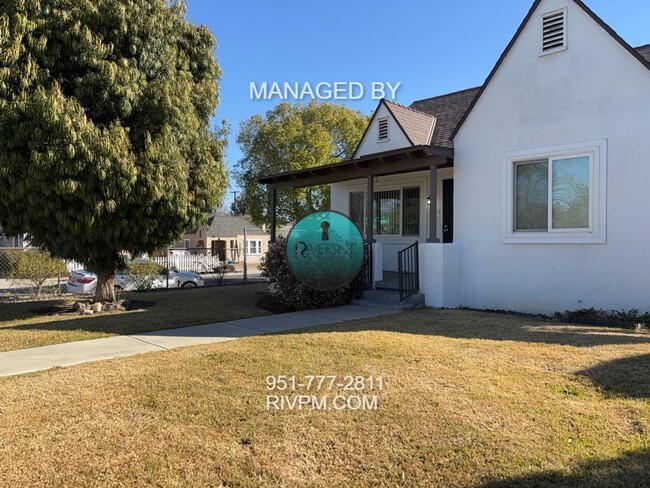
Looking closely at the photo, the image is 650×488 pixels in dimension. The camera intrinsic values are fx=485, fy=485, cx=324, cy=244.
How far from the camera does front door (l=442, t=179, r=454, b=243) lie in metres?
12.4

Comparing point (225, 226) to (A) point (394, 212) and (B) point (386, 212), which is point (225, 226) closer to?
(B) point (386, 212)

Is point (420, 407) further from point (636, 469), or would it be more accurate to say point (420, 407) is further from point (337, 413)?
point (636, 469)

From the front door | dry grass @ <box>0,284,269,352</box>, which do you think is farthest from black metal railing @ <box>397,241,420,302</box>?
dry grass @ <box>0,284,269,352</box>

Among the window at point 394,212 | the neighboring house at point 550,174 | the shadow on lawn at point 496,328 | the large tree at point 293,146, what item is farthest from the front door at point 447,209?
the large tree at point 293,146

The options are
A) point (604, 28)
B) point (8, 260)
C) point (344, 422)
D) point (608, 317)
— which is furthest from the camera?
point (8, 260)

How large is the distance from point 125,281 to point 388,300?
31.5 ft

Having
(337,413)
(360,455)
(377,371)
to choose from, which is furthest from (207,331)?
(360,455)

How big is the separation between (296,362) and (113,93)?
6.55 metres

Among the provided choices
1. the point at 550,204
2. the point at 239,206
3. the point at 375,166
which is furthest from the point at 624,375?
the point at 239,206

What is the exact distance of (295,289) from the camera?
10.2 metres

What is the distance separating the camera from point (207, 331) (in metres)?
7.92

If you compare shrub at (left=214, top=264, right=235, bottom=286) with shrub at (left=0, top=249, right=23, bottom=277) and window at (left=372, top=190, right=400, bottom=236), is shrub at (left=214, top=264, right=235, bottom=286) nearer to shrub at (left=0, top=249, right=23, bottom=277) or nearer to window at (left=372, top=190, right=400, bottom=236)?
shrub at (left=0, top=249, right=23, bottom=277)

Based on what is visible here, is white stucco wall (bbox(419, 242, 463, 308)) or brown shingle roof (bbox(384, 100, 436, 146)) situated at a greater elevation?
brown shingle roof (bbox(384, 100, 436, 146))

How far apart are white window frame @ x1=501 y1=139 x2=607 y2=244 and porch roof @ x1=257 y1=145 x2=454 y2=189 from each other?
57.7 inches
